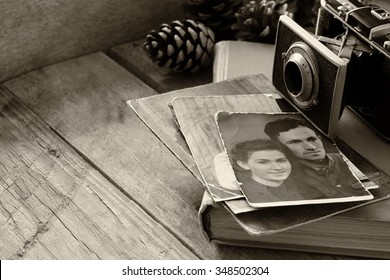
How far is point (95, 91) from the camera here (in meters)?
0.97

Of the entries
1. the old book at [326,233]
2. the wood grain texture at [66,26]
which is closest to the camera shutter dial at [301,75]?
the old book at [326,233]

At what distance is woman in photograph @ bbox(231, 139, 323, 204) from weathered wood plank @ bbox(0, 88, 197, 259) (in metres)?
0.10

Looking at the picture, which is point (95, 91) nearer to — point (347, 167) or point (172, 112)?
point (172, 112)

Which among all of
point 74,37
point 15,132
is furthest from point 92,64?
point 15,132

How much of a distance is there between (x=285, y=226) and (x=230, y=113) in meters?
0.19

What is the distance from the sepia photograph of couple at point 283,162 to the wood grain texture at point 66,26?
12.0 inches

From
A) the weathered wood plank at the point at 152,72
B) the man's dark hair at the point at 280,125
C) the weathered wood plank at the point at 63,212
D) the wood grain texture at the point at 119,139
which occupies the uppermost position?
the man's dark hair at the point at 280,125

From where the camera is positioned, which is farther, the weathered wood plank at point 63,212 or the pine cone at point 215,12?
the pine cone at point 215,12

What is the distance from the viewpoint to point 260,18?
39.4 inches

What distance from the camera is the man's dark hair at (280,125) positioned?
2.59 ft

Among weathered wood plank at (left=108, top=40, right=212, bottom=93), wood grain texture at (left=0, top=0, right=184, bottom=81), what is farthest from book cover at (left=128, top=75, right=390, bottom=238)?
wood grain texture at (left=0, top=0, right=184, bottom=81)

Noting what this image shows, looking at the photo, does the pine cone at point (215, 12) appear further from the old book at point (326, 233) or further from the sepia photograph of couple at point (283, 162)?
the old book at point (326, 233)

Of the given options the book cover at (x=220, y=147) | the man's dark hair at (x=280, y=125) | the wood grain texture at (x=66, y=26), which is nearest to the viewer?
the book cover at (x=220, y=147)

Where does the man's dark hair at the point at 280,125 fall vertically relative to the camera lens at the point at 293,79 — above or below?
below
